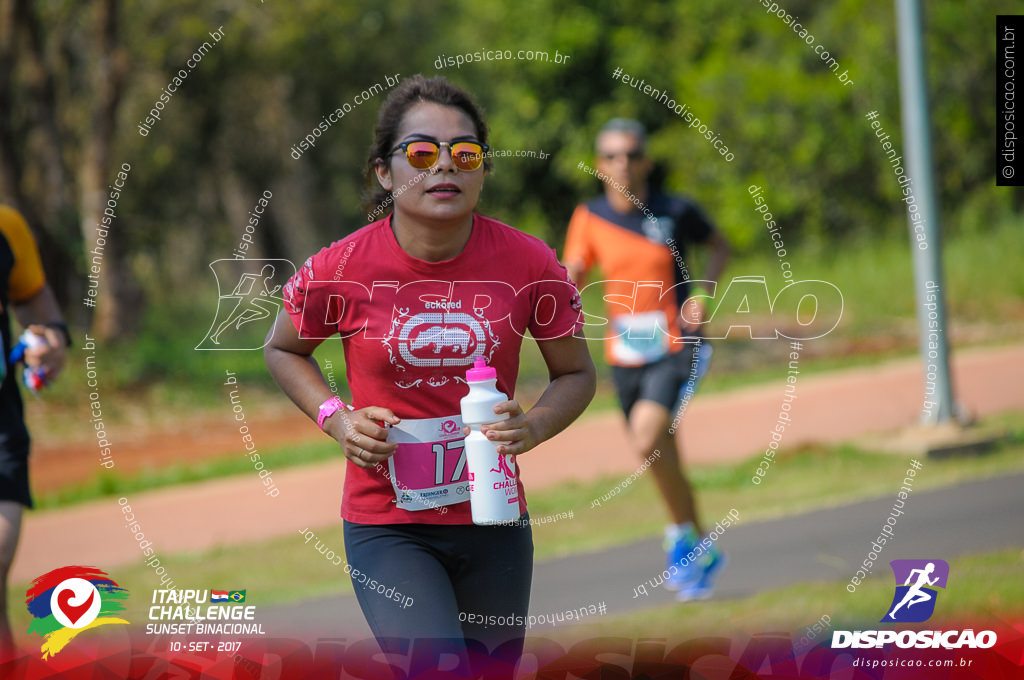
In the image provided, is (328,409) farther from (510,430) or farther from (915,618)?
(915,618)

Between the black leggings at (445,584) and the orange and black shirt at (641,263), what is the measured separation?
270 cm

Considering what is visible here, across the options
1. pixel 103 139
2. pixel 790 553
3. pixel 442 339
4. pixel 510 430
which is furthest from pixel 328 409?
pixel 103 139

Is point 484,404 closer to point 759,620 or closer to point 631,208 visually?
point 759,620

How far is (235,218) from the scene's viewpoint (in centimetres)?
2467

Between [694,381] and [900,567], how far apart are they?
1.42 metres

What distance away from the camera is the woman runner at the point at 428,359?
9.42 feet

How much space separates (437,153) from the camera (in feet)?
9.55

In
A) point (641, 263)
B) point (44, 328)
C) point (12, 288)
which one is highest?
point (641, 263)

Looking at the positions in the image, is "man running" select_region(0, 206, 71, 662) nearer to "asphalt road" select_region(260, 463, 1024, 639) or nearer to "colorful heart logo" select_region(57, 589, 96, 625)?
"colorful heart logo" select_region(57, 589, 96, 625)

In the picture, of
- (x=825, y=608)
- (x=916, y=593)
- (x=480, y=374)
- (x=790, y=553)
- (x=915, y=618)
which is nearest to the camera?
(x=480, y=374)

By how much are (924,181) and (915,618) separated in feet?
13.8

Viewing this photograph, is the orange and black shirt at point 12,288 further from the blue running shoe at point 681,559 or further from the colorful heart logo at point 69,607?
the blue running shoe at point 681,559

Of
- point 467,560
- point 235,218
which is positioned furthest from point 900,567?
point 235,218

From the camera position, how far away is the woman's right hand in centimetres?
275
